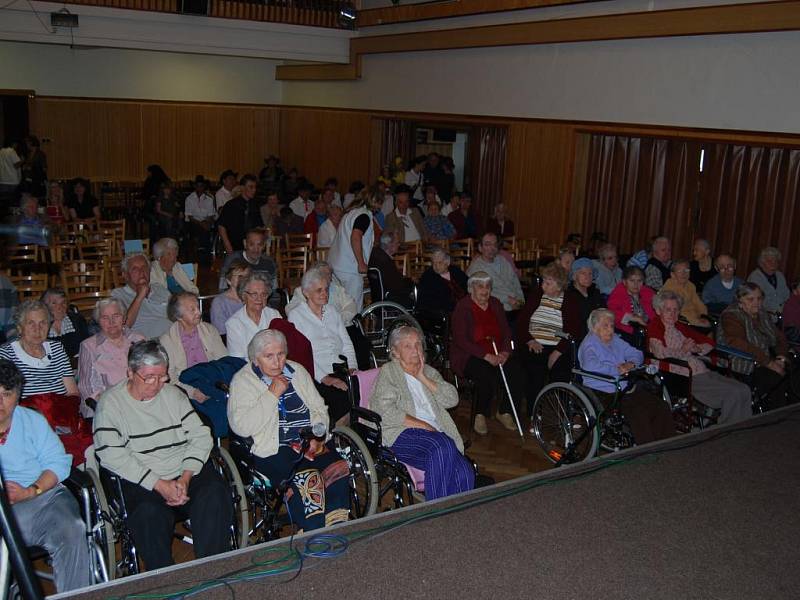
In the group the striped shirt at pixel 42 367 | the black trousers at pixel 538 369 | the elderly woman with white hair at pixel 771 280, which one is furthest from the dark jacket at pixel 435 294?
the striped shirt at pixel 42 367

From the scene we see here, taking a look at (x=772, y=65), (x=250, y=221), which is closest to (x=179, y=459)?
(x=250, y=221)

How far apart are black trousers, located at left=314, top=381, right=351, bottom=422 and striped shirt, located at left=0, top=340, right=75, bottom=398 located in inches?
52.0

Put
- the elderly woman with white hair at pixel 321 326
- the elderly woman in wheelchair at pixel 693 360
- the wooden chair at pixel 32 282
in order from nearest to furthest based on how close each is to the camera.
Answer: the elderly woman with white hair at pixel 321 326
the elderly woman in wheelchair at pixel 693 360
the wooden chair at pixel 32 282

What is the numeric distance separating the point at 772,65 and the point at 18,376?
265 inches

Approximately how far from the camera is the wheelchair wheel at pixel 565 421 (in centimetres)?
467

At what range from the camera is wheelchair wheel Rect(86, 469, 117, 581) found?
3.22m

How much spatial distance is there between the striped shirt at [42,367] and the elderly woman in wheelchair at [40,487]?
0.81 metres

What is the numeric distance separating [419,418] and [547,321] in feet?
5.80

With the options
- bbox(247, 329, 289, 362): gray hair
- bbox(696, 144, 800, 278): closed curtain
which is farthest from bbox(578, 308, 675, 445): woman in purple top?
bbox(696, 144, 800, 278): closed curtain

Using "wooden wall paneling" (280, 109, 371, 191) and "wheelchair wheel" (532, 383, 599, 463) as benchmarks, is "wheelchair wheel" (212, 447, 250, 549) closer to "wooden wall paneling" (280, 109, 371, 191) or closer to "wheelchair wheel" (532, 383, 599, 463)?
"wheelchair wheel" (532, 383, 599, 463)

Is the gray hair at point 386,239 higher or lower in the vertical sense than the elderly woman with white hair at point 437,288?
higher

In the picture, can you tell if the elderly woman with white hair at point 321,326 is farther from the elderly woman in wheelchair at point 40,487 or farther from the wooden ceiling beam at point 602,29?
the wooden ceiling beam at point 602,29

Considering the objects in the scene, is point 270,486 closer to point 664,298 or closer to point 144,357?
point 144,357

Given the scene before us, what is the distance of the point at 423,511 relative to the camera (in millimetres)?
3590
